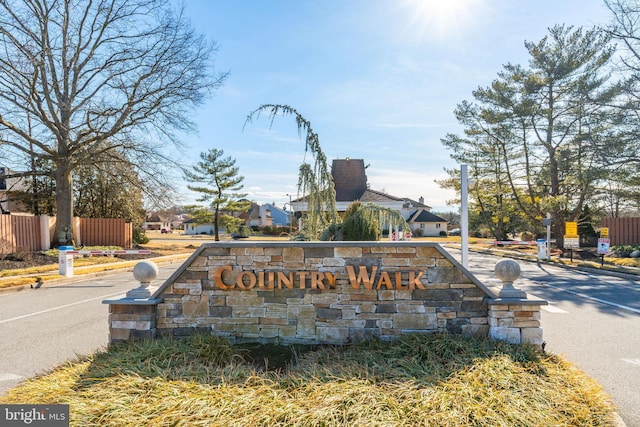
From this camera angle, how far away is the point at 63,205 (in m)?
16.6

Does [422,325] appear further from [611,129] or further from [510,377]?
[611,129]

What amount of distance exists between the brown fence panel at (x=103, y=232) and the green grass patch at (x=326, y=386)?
18107mm

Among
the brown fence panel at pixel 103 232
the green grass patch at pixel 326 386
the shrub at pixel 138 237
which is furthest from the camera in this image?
the shrub at pixel 138 237

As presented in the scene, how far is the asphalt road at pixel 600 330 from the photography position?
3.73 meters

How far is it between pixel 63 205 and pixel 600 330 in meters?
19.6

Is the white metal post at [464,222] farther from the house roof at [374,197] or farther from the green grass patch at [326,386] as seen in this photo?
the house roof at [374,197]

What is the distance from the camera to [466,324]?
4.23 metres

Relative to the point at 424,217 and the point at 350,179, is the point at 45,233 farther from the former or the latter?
the point at 424,217

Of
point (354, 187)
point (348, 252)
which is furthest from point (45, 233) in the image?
point (354, 187)

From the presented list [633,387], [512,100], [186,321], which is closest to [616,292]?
[633,387]

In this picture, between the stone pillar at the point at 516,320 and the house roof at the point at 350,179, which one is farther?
the house roof at the point at 350,179

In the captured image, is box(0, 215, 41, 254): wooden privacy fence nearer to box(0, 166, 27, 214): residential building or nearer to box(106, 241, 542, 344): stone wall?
box(0, 166, 27, 214): residential building

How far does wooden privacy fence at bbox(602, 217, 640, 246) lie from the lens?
61.1 ft

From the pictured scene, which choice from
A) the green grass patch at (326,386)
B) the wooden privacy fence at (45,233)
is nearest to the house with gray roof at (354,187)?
the wooden privacy fence at (45,233)
